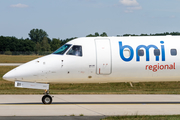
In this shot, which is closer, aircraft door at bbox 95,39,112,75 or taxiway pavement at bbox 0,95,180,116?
taxiway pavement at bbox 0,95,180,116

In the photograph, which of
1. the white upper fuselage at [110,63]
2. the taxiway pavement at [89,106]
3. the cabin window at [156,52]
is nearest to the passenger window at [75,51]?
the white upper fuselage at [110,63]

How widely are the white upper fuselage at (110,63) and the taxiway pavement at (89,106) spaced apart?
1508mm

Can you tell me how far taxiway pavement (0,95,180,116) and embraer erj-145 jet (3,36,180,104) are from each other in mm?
1360

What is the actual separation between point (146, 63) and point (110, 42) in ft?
7.71

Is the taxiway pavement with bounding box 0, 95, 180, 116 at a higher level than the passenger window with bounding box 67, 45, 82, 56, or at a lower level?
lower

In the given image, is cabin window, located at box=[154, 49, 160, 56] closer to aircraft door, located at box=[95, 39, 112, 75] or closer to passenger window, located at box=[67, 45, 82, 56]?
aircraft door, located at box=[95, 39, 112, 75]

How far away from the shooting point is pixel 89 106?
1898cm

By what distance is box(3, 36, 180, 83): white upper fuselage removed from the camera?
18.5m

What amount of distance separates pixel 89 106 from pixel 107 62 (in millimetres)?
2655

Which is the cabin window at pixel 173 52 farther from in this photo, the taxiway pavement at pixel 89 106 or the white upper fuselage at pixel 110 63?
the taxiway pavement at pixel 89 106

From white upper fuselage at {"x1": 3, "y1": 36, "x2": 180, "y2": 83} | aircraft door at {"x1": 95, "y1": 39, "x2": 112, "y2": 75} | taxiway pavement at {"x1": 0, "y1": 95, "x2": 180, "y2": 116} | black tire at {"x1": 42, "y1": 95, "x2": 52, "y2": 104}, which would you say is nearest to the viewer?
taxiway pavement at {"x1": 0, "y1": 95, "x2": 180, "y2": 116}

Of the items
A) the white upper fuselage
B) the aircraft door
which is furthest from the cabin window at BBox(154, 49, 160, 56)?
the aircraft door

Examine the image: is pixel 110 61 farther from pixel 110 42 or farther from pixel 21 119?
pixel 21 119

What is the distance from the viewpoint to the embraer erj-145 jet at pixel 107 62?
18531mm
